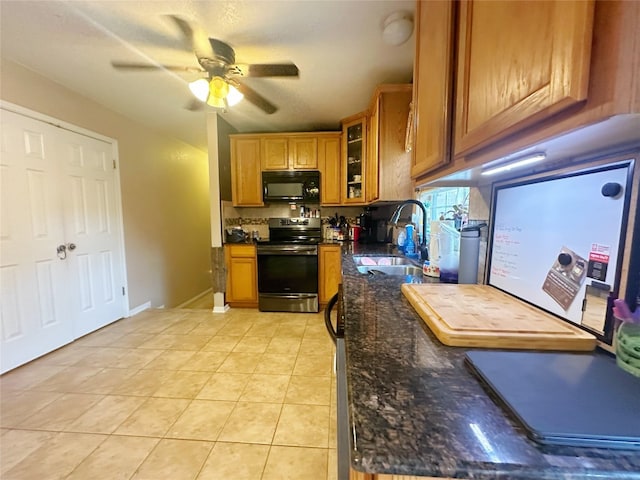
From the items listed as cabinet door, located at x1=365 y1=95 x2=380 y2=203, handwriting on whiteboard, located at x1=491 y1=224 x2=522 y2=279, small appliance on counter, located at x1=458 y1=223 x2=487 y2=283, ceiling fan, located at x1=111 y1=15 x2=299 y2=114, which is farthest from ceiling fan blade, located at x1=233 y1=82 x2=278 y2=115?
handwriting on whiteboard, located at x1=491 y1=224 x2=522 y2=279

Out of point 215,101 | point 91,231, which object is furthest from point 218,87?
point 91,231

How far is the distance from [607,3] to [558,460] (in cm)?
61

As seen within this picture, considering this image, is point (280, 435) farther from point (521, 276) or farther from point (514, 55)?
point (514, 55)

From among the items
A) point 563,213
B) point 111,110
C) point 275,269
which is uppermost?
point 111,110

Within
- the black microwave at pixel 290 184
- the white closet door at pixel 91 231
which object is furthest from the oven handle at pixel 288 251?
the white closet door at pixel 91 231

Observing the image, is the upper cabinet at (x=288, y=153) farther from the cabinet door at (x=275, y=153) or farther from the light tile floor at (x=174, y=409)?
the light tile floor at (x=174, y=409)

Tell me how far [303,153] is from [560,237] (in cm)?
317

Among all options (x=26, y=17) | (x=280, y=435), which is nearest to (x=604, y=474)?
(x=280, y=435)

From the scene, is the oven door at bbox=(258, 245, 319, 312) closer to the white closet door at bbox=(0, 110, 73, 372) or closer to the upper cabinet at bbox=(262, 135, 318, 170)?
the upper cabinet at bbox=(262, 135, 318, 170)

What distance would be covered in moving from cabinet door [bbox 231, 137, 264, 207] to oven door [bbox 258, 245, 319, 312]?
76cm

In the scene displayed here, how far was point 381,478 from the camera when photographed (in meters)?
0.41

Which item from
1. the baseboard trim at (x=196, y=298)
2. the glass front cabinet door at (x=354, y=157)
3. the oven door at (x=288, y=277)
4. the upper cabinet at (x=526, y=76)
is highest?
the glass front cabinet door at (x=354, y=157)

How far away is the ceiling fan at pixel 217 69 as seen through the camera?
5.72 ft

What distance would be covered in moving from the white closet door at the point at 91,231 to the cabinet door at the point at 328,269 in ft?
7.58
